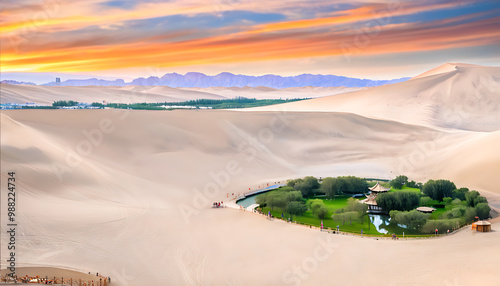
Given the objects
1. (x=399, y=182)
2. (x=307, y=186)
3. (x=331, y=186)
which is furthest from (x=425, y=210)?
(x=307, y=186)

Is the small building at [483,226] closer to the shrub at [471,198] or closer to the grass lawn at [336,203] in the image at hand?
the shrub at [471,198]

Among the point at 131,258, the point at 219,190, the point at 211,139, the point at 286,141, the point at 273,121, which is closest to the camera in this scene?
the point at 131,258

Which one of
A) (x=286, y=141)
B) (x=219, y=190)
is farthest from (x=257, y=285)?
(x=286, y=141)

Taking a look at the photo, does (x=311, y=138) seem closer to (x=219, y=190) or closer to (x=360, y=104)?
(x=219, y=190)

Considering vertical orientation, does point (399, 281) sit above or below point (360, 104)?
below

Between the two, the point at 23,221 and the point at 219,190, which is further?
the point at 219,190

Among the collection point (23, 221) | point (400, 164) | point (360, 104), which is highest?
point (360, 104)

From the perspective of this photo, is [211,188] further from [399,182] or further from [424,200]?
[424,200]

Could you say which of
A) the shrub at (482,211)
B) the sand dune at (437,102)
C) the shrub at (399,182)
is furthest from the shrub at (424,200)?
the sand dune at (437,102)
